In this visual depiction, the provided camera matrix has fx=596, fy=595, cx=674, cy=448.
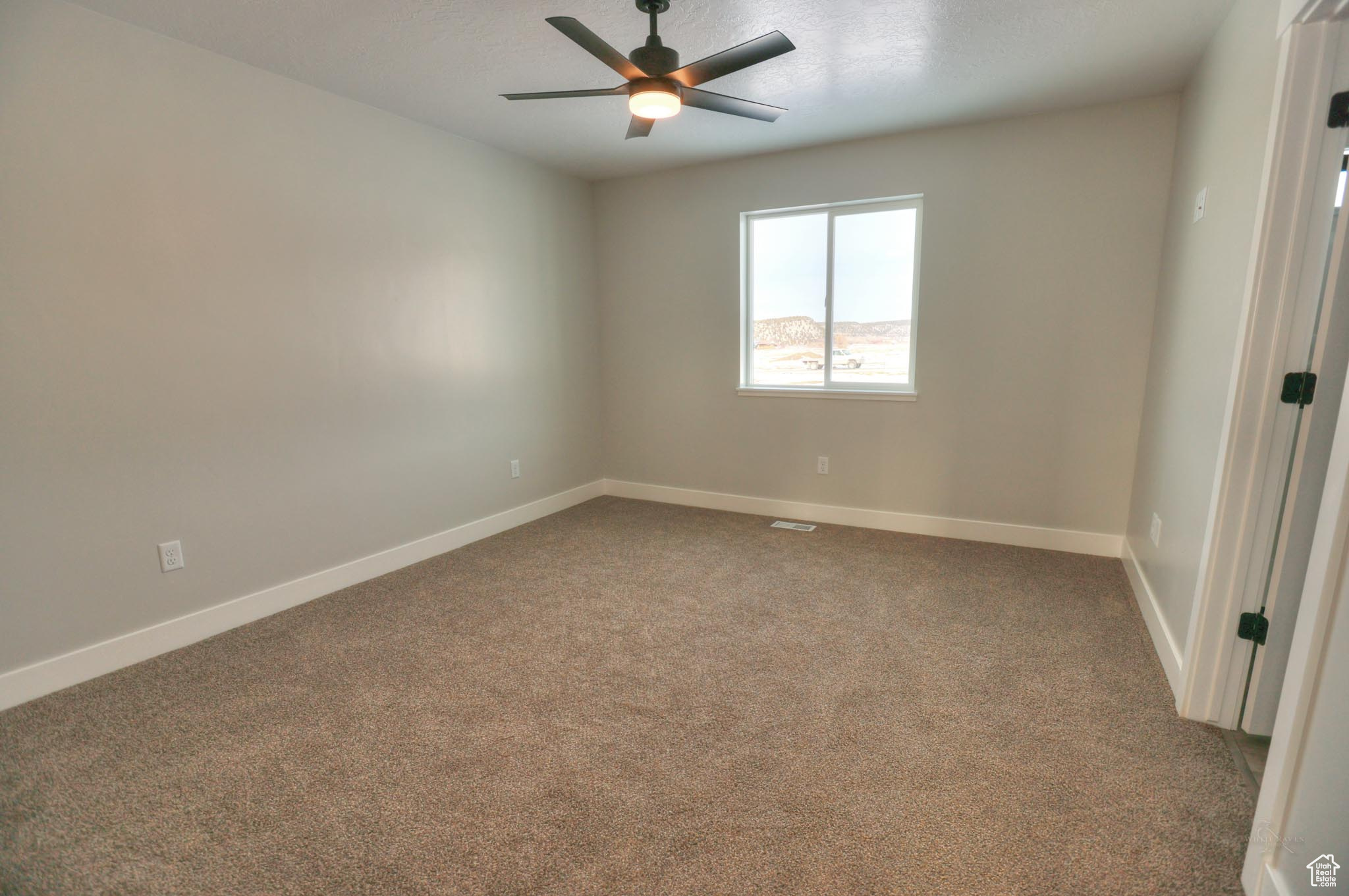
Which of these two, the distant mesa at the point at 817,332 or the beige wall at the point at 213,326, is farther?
the distant mesa at the point at 817,332

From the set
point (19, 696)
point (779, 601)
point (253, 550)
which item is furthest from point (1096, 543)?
point (19, 696)

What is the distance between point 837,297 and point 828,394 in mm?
658

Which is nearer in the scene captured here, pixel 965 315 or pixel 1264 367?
pixel 1264 367

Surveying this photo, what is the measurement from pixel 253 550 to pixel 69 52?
6.71ft

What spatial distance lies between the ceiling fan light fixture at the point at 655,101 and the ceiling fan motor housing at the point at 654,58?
6 cm

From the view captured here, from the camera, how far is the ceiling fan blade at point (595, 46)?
1.75 metres

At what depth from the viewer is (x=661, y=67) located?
204 cm

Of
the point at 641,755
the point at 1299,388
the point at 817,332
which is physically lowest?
the point at 641,755

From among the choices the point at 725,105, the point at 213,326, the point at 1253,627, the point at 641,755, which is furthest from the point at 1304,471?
the point at 213,326

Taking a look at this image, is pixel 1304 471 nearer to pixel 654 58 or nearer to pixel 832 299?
pixel 654 58

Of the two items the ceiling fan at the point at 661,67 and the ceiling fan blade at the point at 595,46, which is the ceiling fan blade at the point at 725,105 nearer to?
the ceiling fan at the point at 661,67

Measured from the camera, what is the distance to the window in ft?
12.6

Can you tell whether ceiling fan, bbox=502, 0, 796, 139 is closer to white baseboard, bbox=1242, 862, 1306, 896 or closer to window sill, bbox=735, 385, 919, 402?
window sill, bbox=735, 385, 919, 402

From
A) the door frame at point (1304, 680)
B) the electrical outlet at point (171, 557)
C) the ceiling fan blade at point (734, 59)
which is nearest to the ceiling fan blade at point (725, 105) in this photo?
the ceiling fan blade at point (734, 59)
